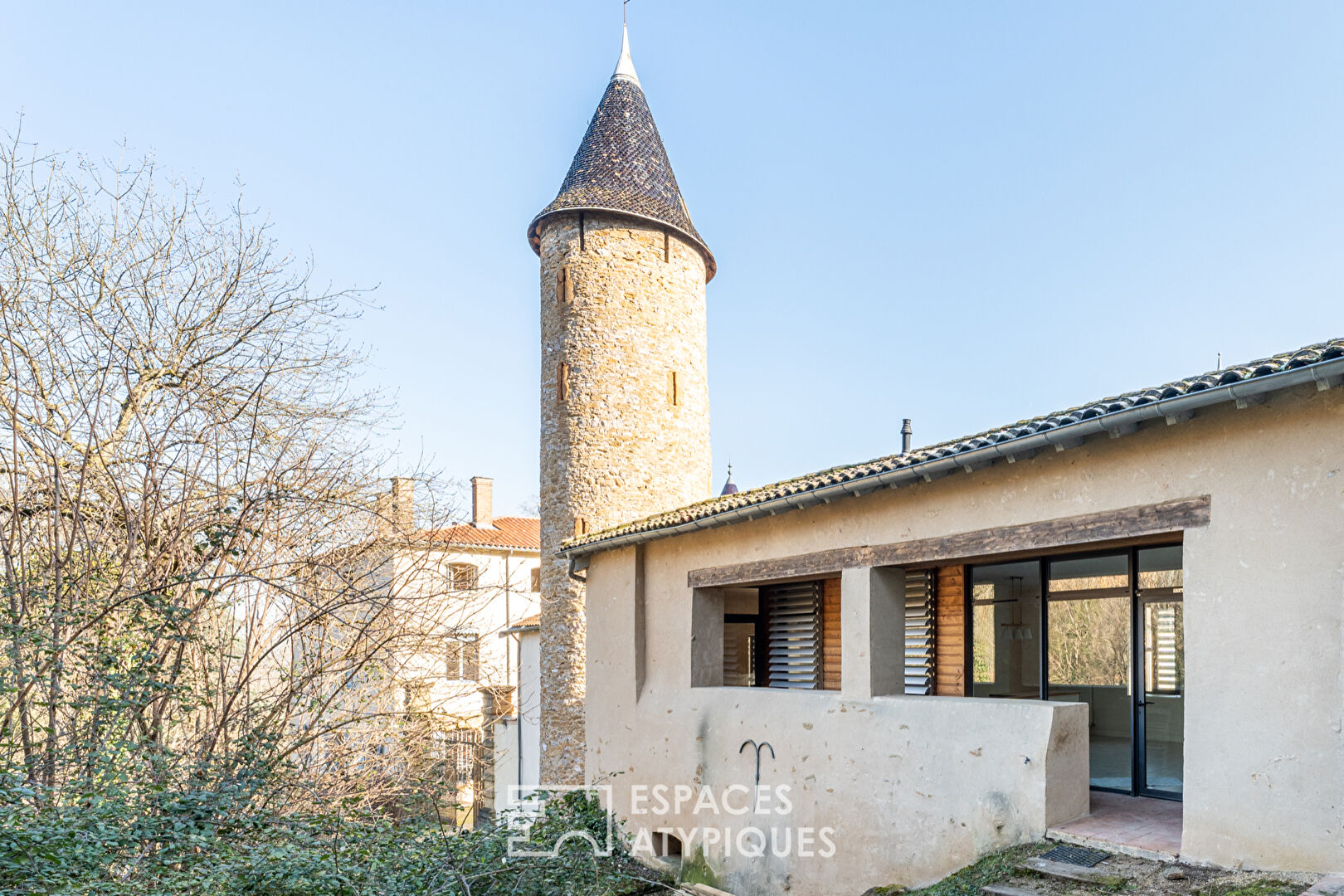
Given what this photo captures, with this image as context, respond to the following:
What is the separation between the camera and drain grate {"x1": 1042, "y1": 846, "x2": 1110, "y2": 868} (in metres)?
5.19

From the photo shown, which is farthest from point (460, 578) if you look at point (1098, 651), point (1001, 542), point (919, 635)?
point (1098, 651)

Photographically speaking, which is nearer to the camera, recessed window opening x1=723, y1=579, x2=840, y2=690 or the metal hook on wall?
the metal hook on wall

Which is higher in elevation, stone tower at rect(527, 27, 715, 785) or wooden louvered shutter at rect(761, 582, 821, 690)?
stone tower at rect(527, 27, 715, 785)

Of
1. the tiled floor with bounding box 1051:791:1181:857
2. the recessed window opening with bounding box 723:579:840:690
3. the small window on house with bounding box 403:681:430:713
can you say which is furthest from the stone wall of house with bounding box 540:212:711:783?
the tiled floor with bounding box 1051:791:1181:857

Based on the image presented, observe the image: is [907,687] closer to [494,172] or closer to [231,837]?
[231,837]

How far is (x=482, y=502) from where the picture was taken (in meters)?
27.1

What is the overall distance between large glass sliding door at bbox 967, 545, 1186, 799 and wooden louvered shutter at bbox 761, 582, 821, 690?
1930 mm

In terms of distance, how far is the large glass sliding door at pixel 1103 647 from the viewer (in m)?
6.47

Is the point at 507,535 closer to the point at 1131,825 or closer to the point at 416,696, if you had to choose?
the point at 416,696

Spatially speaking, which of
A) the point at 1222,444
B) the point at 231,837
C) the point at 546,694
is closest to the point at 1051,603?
the point at 1222,444

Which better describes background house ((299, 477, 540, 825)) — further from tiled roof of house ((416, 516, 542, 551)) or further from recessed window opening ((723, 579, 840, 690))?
tiled roof of house ((416, 516, 542, 551))

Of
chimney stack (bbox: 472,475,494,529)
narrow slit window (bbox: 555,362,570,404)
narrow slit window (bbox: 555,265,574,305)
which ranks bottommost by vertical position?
chimney stack (bbox: 472,475,494,529)

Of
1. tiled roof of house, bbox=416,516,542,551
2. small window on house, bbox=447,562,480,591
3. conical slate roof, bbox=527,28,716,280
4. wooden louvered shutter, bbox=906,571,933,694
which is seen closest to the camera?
wooden louvered shutter, bbox=906,571,933,694

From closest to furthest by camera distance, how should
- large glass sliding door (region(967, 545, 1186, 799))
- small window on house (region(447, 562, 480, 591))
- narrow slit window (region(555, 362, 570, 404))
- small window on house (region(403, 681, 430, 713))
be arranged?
1. large glass sliding door (region(967, 545, 1186, 799))
2. small window on house (region(447, 562, 480, 591))
3. small window on house (region(403, 681, 430, 713))
4. narrow slit window (region(555, 362, 570, 404))
